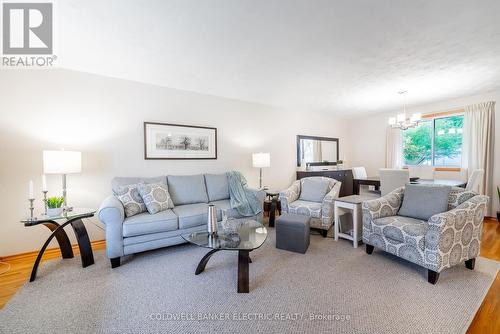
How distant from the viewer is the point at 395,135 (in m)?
5.19

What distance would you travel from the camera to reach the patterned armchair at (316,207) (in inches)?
120

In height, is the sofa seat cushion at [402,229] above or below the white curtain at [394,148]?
below

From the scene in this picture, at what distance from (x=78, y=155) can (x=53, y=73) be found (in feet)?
3.98

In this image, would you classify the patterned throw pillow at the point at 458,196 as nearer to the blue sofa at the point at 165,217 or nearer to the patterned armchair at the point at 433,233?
the patterned armchair at the point at 433,233

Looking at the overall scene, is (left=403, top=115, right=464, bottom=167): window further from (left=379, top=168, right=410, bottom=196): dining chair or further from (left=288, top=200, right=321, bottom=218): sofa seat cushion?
(left=288, top=200, right=321, bottom=218): sofa seat cushion

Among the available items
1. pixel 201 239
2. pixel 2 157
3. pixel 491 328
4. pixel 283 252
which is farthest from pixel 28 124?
pixel 491 328

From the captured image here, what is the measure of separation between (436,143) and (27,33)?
7.05m

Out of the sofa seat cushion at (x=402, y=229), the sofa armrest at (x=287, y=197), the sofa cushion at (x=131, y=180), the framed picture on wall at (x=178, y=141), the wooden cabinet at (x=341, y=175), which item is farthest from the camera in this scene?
the wooden cabinet at (x=341, y=175)

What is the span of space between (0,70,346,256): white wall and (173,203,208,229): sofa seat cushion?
943 mm

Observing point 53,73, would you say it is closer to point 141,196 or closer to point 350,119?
point 141,196

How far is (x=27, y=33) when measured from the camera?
1.98 metres

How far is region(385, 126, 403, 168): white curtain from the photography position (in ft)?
16.8

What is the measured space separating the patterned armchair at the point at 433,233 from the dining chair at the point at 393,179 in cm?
91

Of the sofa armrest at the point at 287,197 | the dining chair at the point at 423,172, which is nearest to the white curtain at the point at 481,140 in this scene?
the dining chair at the point at 423,172
